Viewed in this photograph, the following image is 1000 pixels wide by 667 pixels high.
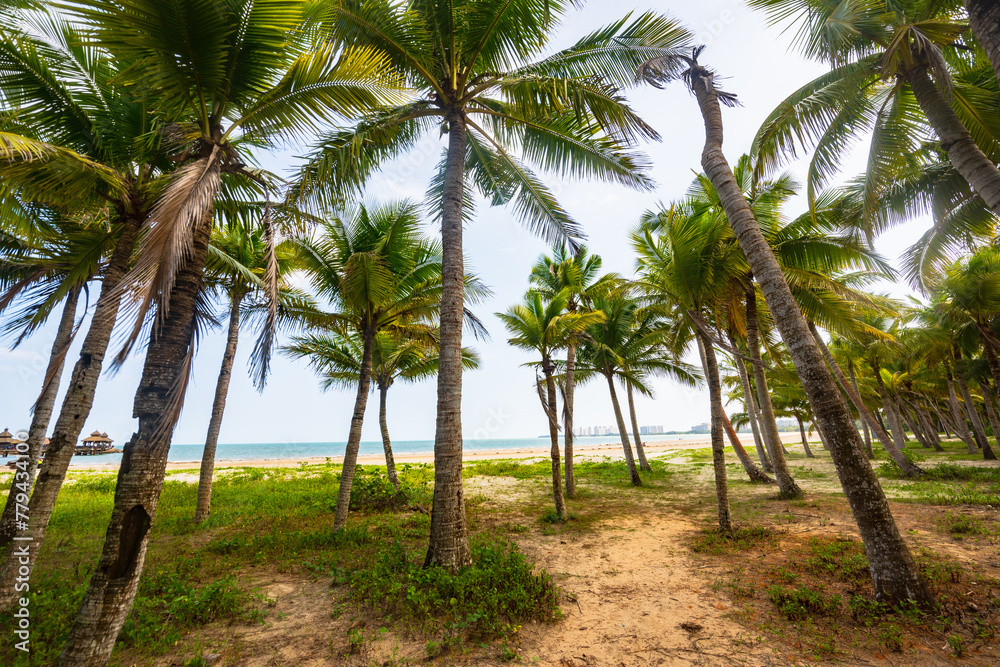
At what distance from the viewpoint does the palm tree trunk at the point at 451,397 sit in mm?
5051

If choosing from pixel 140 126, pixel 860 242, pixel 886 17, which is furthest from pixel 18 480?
pixel 860 242

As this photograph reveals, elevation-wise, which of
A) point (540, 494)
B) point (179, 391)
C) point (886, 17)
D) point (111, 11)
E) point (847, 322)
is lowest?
point (540, 494)

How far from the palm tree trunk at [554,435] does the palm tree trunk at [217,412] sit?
24.9 feet

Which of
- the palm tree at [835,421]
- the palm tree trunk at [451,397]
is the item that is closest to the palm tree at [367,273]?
the palm tree trunk at [451,397]

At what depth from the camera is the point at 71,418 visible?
15.0ft

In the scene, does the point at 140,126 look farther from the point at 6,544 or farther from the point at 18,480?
the point at 6,544

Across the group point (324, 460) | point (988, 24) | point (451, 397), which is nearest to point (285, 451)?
point (324, 460)

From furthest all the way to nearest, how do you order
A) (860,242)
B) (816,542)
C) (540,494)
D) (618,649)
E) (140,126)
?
1. (540,494)
2. (860,242)
3. (816,542)
4. (140,126)
5. (618,649)

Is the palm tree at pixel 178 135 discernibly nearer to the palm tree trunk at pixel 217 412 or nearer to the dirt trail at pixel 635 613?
the dirt trail at pixel 635 613

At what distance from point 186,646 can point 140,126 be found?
20.5ft

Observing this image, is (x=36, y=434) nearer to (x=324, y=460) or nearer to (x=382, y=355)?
(x=382, y=355)

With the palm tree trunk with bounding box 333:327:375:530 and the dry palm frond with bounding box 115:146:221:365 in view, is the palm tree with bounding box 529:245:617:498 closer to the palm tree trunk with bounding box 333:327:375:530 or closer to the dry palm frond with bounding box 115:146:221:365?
the palm tree trunk with bounding box 333:327:375:530

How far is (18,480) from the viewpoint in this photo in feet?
14.9

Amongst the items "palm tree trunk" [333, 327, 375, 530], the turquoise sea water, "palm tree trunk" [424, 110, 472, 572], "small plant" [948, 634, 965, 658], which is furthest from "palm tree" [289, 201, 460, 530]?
the turquoise sea water
